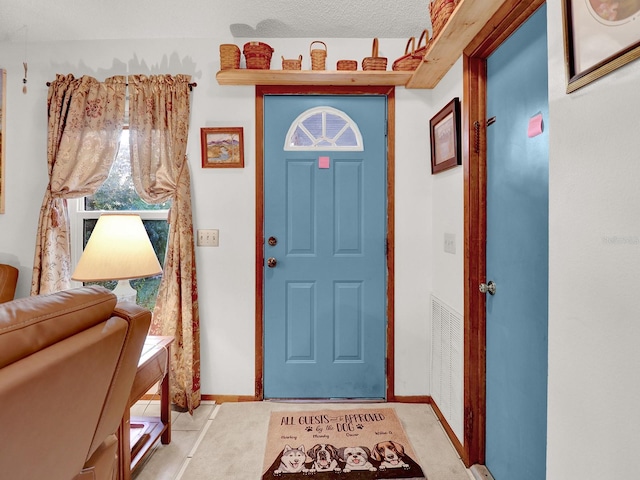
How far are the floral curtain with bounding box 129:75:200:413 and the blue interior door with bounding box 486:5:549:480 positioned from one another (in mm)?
1780

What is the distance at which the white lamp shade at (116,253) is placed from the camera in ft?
5.65

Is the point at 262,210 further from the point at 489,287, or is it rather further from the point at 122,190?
the point at 489,287

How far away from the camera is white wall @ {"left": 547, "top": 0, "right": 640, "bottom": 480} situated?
682mm

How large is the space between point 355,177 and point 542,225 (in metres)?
1.30

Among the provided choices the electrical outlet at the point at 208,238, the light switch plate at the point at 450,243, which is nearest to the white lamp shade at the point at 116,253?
the electrical outlet at the point at 208,238

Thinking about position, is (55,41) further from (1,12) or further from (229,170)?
(229,170)

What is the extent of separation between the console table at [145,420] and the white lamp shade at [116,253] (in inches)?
15.8

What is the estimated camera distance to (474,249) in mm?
1704

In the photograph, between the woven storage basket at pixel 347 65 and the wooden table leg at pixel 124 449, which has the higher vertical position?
the woven storage basket at pixel 347 65

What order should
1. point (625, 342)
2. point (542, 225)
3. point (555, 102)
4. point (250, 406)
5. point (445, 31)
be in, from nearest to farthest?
point (625, 342) → point (555, 102) → point (542, 225) → point (445, 31) → point (250, 406)

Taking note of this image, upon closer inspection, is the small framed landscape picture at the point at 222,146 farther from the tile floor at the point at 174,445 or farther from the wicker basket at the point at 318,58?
the tile floor at the point at 174,445

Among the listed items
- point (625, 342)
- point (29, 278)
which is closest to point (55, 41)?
point (29, 278)

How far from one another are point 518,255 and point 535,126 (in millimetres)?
504

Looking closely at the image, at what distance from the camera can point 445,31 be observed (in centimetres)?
160
